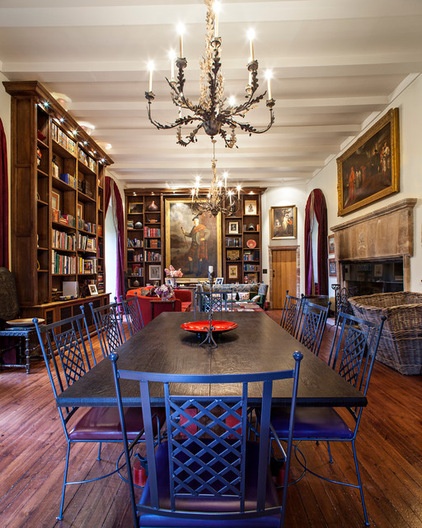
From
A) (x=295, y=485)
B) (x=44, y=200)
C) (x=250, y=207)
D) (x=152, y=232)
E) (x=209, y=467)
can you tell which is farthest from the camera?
(x=250, y=207)

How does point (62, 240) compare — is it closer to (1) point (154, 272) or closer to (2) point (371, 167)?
(1) point (154, 272)

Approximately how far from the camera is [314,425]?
1.55 m

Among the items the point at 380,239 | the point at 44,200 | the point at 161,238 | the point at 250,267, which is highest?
the point at 44,200

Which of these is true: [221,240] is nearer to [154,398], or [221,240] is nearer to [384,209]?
[384,209]

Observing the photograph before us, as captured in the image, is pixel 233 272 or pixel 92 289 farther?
pixel 233 272

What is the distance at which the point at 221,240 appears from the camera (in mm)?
9414

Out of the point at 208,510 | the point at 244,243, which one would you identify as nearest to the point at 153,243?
the point at 244,243

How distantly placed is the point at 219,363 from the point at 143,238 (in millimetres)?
8134

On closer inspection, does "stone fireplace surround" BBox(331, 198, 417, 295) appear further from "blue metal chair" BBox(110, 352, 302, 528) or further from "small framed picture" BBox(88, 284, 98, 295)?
"small framed picture" BBox(88, 284, 98, 295)

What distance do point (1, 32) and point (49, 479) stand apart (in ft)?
13.3

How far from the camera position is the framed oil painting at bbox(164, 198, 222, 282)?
9352 mm

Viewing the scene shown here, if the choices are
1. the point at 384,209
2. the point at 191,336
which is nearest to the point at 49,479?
the point at 191,336

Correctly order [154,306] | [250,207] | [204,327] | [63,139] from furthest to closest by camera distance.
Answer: [250,207] < [154,306] < [63,139] < [204,327]

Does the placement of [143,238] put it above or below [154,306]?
above
